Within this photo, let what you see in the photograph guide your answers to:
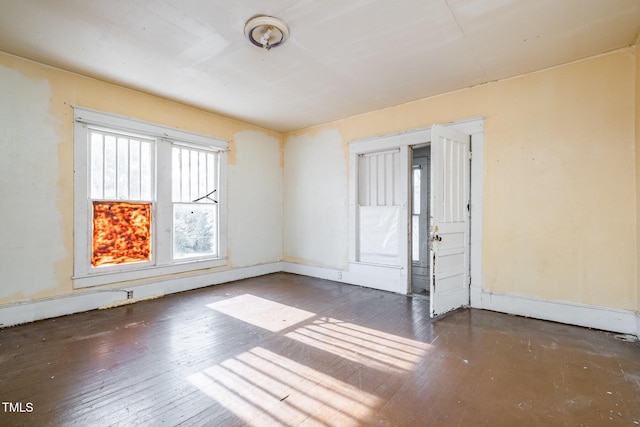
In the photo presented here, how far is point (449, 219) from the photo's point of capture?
3.53m

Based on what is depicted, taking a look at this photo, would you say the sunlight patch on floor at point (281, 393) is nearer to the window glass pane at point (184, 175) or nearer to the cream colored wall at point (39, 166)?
the cream colored wall at point (39, 166)

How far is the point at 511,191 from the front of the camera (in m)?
3.51

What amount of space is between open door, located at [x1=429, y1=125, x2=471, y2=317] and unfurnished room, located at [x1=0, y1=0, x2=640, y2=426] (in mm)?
30

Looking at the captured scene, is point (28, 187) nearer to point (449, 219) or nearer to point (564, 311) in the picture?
point (449, 219)

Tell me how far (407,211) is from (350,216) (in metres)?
1.06

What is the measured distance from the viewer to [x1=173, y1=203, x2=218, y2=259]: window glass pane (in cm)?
455

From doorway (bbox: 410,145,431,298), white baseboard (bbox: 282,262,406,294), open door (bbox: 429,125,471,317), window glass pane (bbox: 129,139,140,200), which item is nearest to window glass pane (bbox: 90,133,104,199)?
window glass pane (bbox: 129,139,140,200)

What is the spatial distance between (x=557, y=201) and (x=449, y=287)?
1.56m

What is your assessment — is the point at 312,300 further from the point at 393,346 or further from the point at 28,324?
the point at 28,324

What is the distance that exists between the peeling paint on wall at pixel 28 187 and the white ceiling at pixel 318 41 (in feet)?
1.62

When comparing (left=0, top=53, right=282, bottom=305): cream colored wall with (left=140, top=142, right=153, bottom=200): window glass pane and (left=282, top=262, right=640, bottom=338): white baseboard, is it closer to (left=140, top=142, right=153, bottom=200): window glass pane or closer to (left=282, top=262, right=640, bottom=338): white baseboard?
(left=140, top=142, right=153, bottom=200): window glass pane

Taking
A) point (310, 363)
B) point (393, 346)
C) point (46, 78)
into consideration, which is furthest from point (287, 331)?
point (46, 78)

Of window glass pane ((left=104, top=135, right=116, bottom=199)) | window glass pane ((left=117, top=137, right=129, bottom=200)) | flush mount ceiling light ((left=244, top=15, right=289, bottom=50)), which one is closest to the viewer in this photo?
flush mount ceiling light ((left=244, top=15, right=289, bottom=50))

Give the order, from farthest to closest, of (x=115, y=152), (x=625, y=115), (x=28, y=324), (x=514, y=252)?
1. (x=115, y=152)
2. (x=514, y=252)
3. (x=28, y=324)
4. (x=625, y=115)
